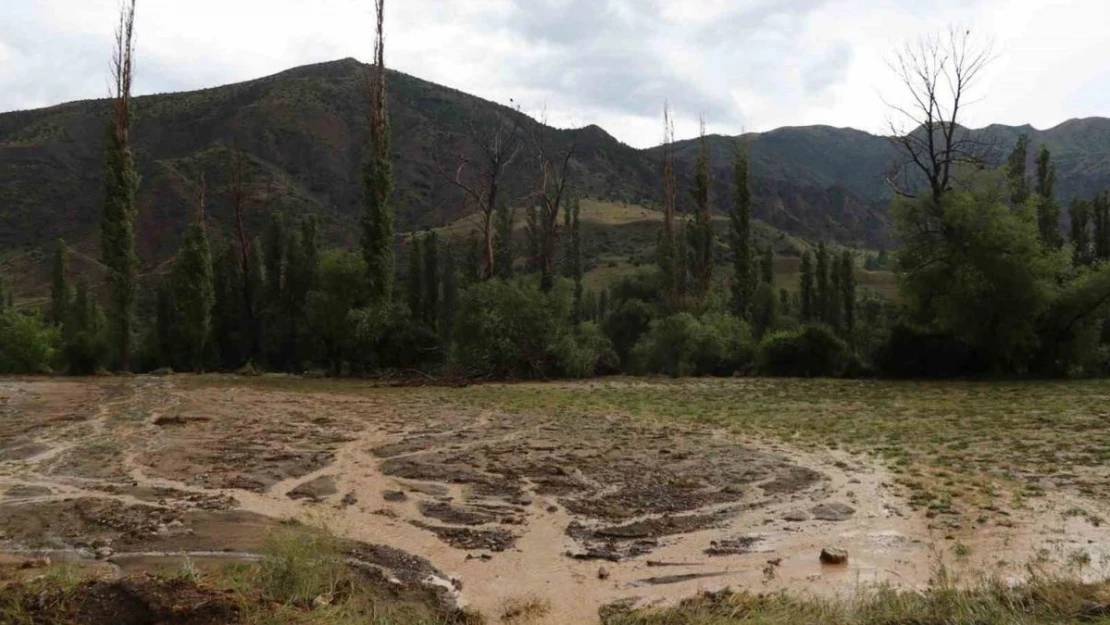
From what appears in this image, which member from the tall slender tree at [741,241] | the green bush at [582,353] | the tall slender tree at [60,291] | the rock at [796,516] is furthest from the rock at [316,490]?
the tall slender tree at [60,291]

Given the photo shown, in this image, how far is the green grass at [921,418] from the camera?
36.2ft

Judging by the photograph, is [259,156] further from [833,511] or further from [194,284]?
[833,511]

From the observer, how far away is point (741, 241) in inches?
1973

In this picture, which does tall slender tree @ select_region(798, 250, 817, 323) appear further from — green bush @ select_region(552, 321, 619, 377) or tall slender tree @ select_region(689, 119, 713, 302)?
green bush @ select_region(552, 321, 619, 377)

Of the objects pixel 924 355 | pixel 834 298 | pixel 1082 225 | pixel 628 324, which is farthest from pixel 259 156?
pixel 924 355

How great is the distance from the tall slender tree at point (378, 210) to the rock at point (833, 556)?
105ft

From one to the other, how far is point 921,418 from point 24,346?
4693cm

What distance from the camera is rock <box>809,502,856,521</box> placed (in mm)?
9523

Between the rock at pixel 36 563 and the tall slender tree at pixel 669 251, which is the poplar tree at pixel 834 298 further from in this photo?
the rock at pixel 36 563

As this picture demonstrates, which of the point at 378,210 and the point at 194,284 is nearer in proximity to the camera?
the point at 378,210

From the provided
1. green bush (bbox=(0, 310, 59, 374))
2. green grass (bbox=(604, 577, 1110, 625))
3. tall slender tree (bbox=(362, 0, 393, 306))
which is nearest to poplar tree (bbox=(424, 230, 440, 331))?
tall slender tree (bbox=(362, 0, 393, 306))

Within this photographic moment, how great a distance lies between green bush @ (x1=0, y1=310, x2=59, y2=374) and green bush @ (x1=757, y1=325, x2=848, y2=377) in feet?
129

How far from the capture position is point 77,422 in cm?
1698

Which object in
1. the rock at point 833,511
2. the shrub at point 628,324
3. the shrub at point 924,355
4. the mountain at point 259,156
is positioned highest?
the mountain at point 259,156
